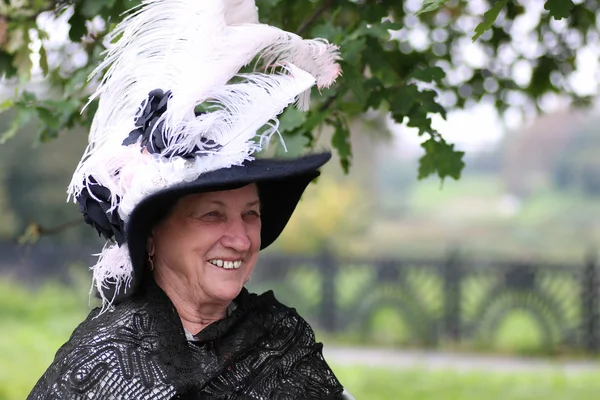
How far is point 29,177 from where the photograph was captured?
55.5ft

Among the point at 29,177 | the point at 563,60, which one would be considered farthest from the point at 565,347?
the point at 29,177

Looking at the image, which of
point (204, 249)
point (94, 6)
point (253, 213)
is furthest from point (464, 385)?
point (204, 249)

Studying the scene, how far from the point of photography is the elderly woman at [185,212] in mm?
2066

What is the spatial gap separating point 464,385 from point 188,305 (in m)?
5.90

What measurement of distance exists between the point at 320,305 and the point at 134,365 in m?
8.77

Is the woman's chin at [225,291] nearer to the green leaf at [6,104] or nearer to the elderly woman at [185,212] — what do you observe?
the elderly woman at [185,212]

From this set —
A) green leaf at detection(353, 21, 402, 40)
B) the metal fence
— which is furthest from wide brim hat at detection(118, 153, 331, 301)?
the metal fence

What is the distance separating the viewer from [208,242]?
84.4 inches

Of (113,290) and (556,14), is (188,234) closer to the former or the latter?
(113,290)

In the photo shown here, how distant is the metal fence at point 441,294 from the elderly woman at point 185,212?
7.84m

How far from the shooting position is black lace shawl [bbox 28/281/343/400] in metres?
2.03

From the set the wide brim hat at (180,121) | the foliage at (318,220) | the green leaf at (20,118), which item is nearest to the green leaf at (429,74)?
the wide brim hat at (180,121)

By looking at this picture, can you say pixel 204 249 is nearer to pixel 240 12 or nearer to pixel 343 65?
pixel 240 12

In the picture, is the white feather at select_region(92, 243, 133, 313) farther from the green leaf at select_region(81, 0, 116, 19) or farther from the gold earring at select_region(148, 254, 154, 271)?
the green leaf at select_region(81, 0, 116, 19)
